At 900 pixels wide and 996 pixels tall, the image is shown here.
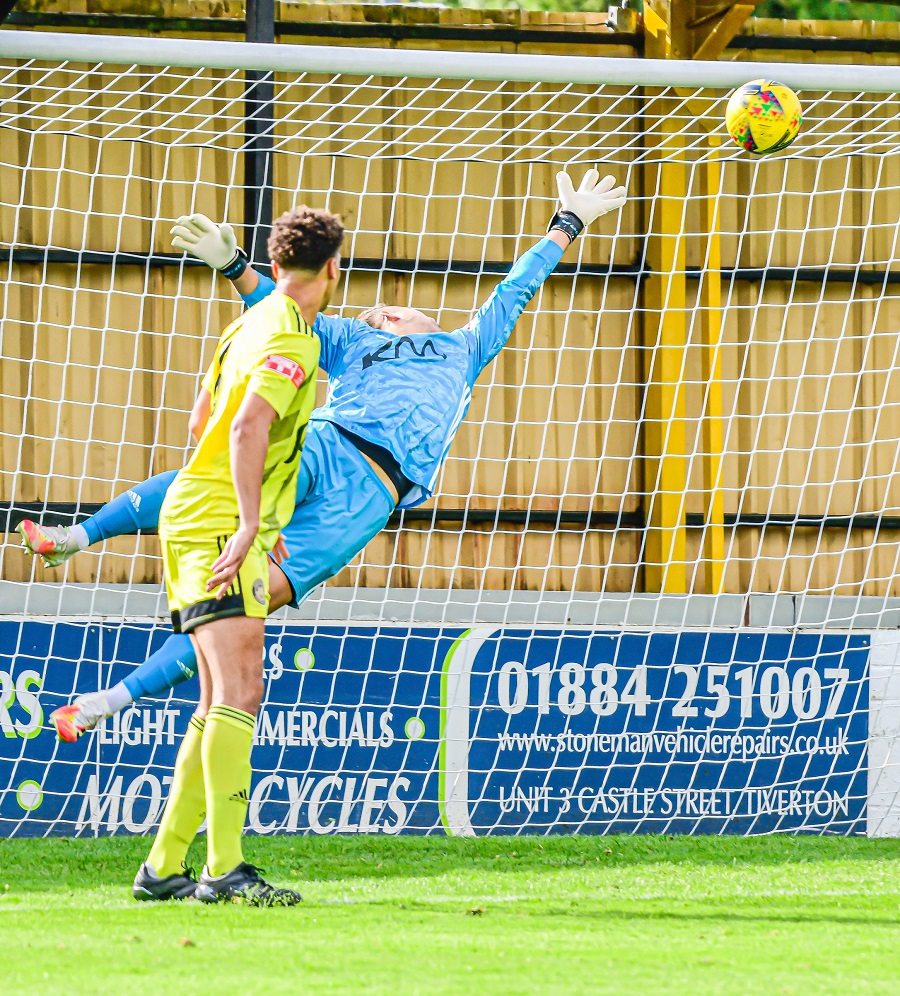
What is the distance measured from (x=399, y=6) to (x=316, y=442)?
17.8ft

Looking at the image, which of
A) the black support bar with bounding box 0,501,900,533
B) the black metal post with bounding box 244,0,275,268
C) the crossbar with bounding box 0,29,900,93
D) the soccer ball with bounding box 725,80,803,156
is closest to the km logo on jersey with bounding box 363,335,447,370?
the crossbar with bounding box 0,29,900,93

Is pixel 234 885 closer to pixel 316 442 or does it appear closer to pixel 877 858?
pixel 316 442

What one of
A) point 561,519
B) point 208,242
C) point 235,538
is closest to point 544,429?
point 561,519

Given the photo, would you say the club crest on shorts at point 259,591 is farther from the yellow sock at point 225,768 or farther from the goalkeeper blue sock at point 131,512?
the goalkeeper blue sock at point 131,512

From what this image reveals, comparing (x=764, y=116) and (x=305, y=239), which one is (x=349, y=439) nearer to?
(x=305, y=239)

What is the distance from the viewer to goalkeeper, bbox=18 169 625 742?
3.80 metres

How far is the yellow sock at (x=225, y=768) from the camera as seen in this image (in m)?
3.18

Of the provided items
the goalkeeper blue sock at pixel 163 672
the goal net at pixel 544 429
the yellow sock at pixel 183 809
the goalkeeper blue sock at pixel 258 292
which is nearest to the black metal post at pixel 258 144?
the goal net at pixel 544 429

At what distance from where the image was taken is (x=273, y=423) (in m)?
3.28

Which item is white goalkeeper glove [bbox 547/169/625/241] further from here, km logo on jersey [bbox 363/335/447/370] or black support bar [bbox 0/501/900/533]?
black support bar [bbox 0/501/900/533]

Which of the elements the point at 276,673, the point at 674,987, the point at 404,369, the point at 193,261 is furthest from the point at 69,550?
the point at 193,261

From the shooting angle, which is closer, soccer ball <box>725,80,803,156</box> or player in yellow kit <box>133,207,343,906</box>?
player in yellow kit <box>133,207,343,906</box>

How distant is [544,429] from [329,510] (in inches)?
196

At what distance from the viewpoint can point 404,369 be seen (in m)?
4.12
